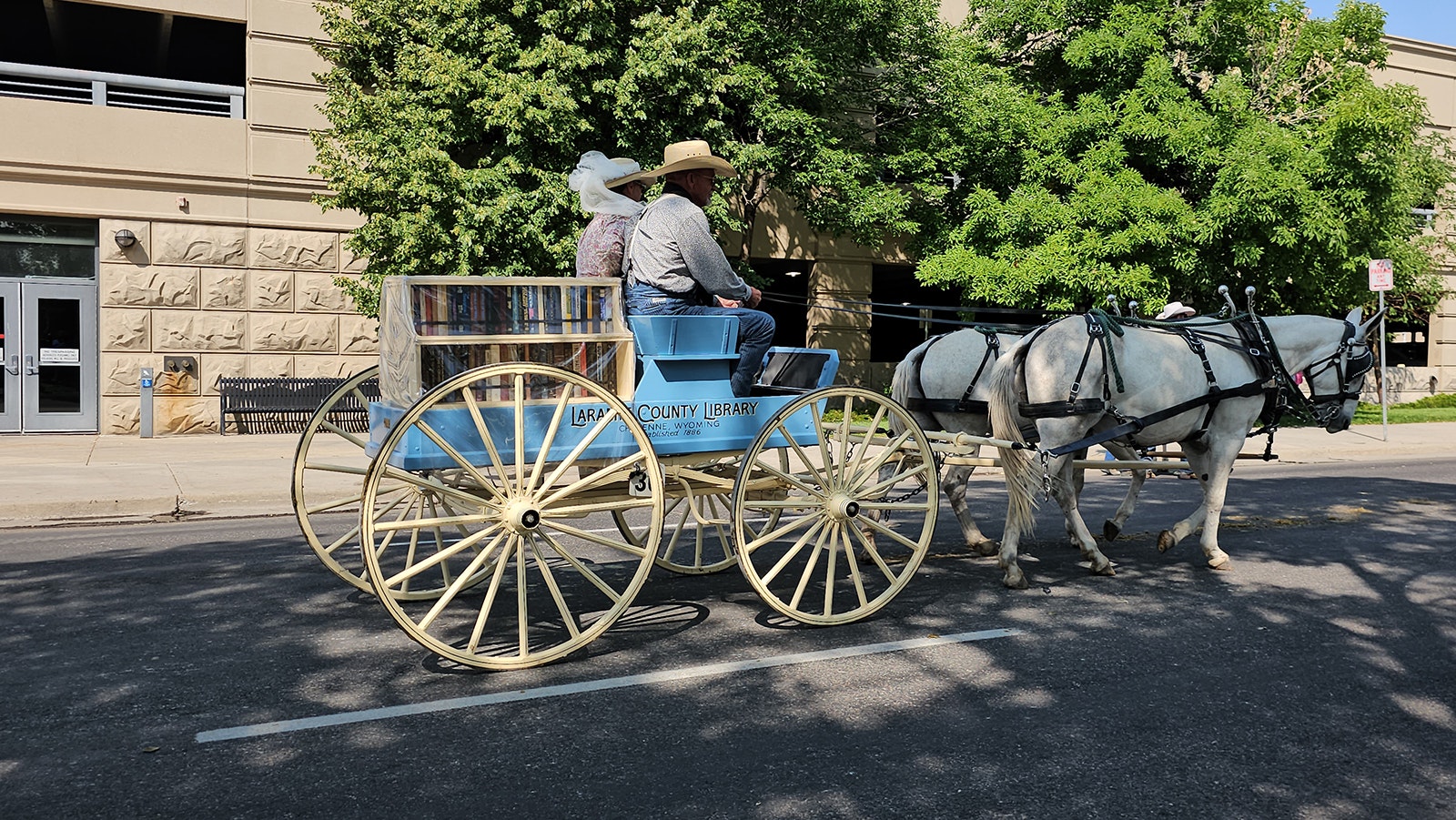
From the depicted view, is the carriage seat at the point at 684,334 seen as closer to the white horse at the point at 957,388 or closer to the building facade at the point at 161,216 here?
the white horse at the point at 957,388

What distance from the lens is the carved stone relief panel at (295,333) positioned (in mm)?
18797

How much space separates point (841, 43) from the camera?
18.6m

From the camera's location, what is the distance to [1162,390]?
751 cm

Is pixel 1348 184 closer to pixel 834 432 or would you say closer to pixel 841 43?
pixel 841 43

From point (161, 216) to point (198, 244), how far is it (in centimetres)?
69

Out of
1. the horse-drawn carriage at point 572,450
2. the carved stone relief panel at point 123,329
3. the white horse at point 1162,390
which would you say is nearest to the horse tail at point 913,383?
the white horse at point 1162,390

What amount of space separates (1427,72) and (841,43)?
20129 mm

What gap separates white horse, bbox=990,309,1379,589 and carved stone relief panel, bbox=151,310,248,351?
49.4 feet

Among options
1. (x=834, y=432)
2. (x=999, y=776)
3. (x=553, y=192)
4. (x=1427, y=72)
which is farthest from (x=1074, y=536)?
(x=1427, y=72)

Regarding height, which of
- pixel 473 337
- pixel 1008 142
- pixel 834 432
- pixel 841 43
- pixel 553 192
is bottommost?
pixel 834 432

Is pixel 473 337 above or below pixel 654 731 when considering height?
above

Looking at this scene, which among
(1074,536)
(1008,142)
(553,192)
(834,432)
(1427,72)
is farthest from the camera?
Result: (1427,72)

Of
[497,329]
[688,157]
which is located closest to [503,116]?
[688,157]

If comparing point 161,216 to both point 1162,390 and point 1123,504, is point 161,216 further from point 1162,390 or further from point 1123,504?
point 1162,390
